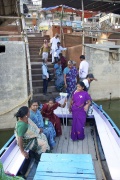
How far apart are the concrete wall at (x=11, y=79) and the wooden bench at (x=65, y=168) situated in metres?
4.19

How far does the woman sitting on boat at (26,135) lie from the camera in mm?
3248

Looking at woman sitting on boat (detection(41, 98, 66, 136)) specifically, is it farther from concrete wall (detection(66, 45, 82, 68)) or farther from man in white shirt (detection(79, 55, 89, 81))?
concrete wall (detection(66, 45, 82, 68))

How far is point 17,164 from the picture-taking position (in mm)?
3199

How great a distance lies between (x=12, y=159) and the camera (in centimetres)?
336

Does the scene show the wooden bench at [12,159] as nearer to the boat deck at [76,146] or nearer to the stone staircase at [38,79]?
the boat deck at [76,146]

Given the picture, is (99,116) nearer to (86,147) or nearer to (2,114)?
(86,147)

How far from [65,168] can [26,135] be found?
102cm

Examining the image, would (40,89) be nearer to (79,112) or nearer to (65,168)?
(79,112)

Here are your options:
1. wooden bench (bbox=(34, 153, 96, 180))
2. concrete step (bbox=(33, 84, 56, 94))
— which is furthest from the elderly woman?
wooden bench (bbox=(34, 153, 96, 180))

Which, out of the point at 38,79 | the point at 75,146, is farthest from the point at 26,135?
the point at 38,79

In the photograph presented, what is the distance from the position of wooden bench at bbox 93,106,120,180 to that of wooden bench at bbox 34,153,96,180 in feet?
1.33

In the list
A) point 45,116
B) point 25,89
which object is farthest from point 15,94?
point 45,116

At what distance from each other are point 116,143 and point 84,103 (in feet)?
3.65

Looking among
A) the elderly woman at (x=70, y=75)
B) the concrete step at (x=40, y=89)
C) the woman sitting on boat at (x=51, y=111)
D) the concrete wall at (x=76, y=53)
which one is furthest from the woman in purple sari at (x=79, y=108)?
the concrete wall at (x=76, y=53)
